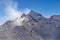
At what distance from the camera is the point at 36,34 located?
111ft

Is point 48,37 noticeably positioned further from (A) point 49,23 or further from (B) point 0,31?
(B) point 0,31

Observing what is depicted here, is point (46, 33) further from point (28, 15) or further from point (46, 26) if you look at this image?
point (28, 15)

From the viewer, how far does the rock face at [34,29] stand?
111 ft

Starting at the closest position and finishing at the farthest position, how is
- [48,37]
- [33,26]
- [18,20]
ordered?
[48,37] → [33,26] → [18,20]

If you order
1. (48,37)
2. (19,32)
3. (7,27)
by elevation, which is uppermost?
(7,27)

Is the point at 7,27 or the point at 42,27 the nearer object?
the point at 42,27

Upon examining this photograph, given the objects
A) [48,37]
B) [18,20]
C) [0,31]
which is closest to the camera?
[48,37]

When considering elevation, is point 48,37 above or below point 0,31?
below

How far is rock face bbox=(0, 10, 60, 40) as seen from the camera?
111 feet

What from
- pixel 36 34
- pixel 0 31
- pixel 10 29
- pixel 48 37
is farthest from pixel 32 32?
pixel 0 31

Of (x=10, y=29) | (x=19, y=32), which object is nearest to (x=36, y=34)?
(x=19, y=32)

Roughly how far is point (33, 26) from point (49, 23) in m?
3.36

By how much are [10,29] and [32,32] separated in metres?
5.67

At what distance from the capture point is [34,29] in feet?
115
